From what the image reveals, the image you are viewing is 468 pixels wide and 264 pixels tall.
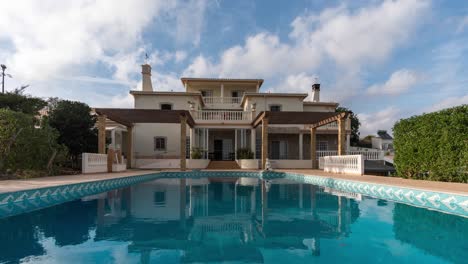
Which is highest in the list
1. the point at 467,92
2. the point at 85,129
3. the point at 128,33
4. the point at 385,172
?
the point at 128,33

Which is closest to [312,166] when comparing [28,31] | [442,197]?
[442,197]

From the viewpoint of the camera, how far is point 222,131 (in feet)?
75.8

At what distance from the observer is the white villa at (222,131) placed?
1895 centimetres

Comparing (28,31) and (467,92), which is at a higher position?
(28,31)

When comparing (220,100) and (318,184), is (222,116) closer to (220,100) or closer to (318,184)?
(220,100)

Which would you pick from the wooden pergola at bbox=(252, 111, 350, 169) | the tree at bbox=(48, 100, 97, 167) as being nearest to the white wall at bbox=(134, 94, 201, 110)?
the tree at bbox=(48, 100, 97, 167)

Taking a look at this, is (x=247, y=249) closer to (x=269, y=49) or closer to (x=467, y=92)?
(x=269, y=49)

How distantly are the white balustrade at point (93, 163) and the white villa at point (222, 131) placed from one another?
337cm

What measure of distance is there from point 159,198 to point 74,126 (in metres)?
12.3

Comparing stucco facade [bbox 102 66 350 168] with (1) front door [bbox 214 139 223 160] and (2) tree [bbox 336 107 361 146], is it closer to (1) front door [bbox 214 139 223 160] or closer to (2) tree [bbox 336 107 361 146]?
(1) front door [bbox 214 139 223 160]

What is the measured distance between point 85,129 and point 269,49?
1355cm

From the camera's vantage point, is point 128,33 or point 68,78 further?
point 68,78

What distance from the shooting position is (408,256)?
12.0 feet

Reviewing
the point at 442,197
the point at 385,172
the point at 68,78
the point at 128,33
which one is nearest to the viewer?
the point at 442,197
